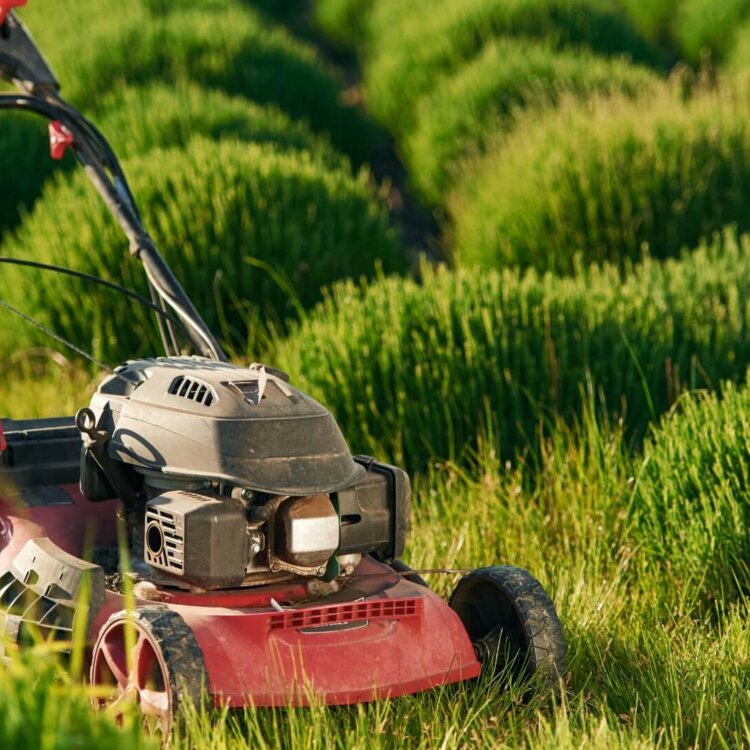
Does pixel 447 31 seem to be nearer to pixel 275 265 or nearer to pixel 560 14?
pixel 560 14

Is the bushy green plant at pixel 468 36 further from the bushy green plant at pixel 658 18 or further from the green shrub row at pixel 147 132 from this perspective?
A: the bushy green plant at pixel 658 18

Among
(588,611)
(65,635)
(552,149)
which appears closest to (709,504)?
(588,611)

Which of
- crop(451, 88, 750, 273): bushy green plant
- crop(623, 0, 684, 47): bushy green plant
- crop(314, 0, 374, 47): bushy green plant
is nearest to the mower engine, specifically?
crop(451, 88, 750, 273): bushy green plant

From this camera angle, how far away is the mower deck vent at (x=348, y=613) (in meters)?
2.32

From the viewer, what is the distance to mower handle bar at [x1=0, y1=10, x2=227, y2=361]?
2877 mm

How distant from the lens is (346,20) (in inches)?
619

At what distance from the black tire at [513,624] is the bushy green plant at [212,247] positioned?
241 cm

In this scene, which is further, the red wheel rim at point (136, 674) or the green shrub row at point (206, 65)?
the green shrub row at point (206, 65)

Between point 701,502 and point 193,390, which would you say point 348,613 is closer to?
point 193,390

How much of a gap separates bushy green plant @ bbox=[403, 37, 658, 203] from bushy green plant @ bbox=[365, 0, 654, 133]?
107 centimetres

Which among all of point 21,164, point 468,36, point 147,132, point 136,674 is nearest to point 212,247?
point 147,132

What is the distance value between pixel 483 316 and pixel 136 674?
2.00 m

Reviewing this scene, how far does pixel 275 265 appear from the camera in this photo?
5246 millimetres

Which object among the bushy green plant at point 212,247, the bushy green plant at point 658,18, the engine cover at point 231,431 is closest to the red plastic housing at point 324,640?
the engine cover at point 231,431
